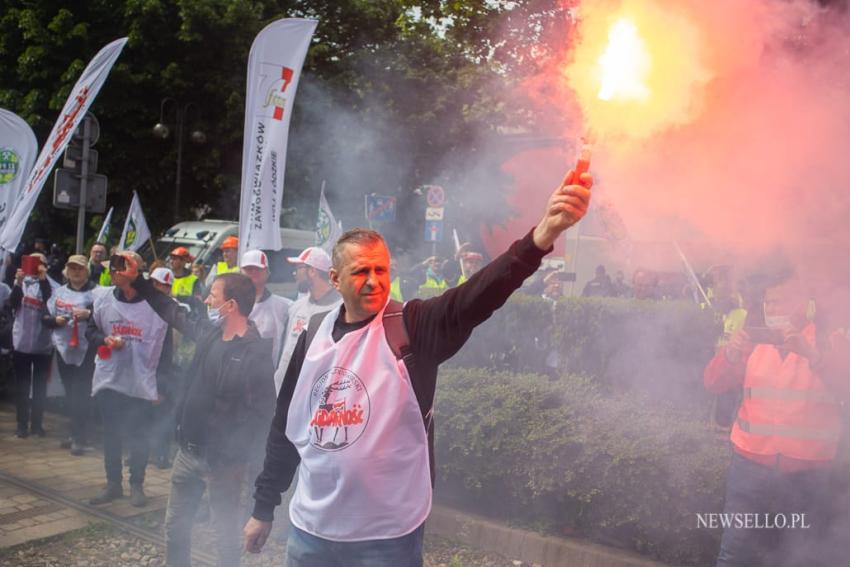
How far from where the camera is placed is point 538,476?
17.1 feet

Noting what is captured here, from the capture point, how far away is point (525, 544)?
524 cm

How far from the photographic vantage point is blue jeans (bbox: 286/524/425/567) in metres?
2.75

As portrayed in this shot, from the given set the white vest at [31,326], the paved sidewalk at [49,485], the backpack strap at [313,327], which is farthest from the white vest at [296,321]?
the white vest at [31,326]

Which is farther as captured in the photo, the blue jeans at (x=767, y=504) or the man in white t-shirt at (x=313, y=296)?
the man in white t-shirt at (x=313, y=296)

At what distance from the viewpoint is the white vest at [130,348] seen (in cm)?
616

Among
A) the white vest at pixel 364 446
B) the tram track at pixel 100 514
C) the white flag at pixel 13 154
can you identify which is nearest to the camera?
the white vest at pixel 364 446

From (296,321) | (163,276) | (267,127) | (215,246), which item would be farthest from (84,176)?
(296,321)

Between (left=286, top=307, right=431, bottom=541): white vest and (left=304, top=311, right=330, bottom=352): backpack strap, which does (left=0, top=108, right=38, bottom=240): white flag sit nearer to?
(left=304, top=311, right=330, bottom=352): backpack strap

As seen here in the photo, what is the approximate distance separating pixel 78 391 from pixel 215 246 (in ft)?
21.4

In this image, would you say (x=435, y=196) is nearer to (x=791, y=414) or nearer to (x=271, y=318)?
(x=271, y=318)

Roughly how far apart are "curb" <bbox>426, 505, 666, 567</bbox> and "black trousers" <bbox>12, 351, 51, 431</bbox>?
479 cm

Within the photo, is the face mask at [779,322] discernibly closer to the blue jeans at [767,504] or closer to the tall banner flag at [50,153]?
the blue jeans at [767,504]

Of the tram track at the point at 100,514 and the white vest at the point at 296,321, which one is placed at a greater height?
the white vest at the point at 296,321

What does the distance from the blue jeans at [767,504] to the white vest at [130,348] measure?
4.35 metres
